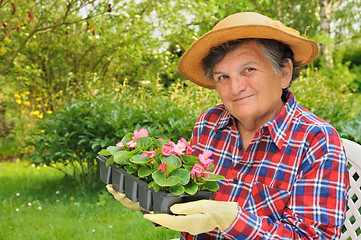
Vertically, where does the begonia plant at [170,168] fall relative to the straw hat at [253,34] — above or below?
below

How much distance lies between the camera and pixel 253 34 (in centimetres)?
139

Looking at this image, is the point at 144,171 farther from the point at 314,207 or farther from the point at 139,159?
the point at 314,207

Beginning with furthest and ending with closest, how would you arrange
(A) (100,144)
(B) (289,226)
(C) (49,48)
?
(C) (49,48) → (A) (100,144) → (B) (289,226)

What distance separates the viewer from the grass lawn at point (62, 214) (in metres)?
3.16

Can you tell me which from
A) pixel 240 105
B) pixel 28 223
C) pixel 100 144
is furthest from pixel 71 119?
pixel 240 105

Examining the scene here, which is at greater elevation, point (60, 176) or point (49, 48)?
point (49, 48)

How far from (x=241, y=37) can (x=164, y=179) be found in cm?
64

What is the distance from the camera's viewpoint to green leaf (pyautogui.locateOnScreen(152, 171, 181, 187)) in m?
1.13

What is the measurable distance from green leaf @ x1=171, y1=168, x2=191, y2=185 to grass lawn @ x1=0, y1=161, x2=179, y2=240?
1.93 meters

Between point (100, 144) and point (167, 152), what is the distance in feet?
8.61

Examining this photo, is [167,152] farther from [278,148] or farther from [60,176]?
[60,176]

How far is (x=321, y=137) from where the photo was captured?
1.28 m

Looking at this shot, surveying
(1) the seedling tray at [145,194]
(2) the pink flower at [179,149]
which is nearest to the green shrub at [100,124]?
(1) the seedling tray at [145,194]

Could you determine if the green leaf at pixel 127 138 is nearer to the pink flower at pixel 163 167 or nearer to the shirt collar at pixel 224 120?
the pink flower at pixel 163 167
